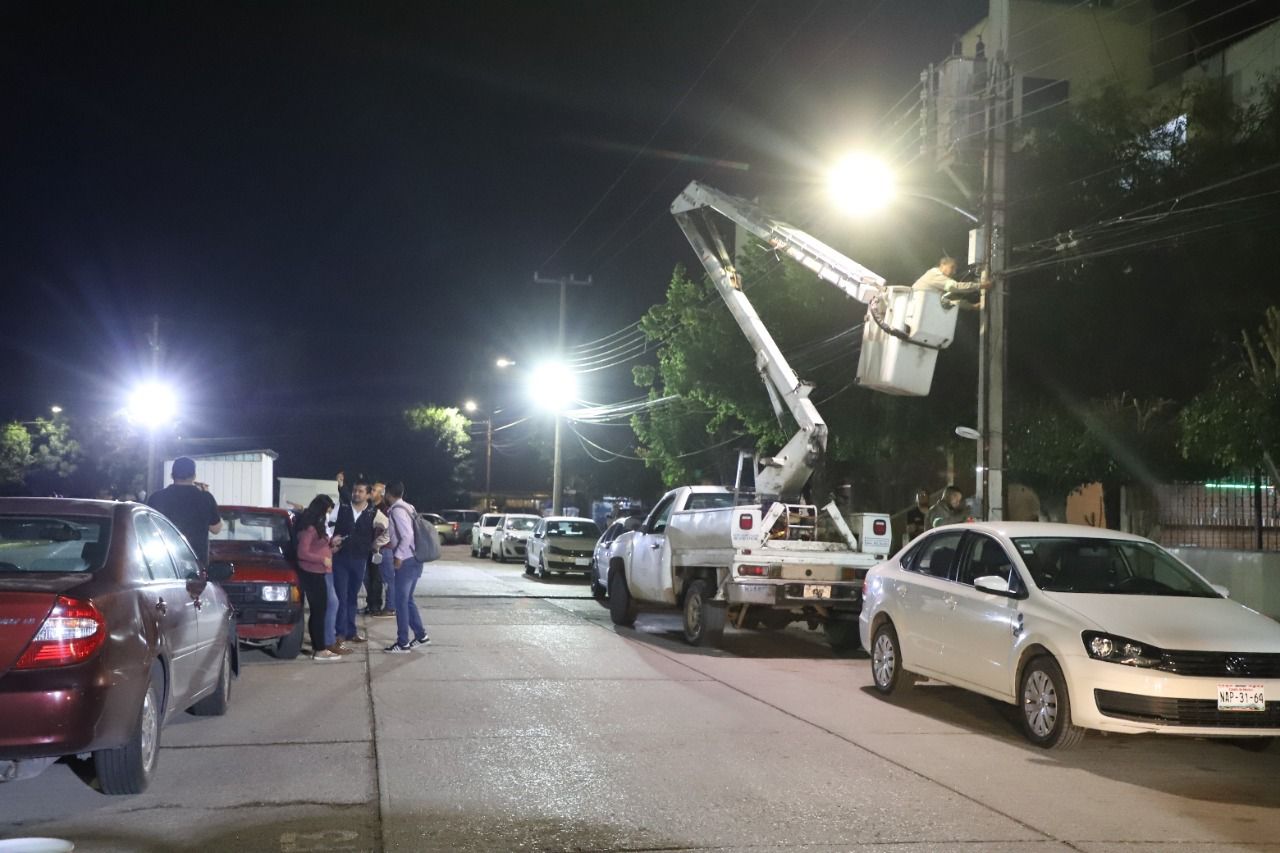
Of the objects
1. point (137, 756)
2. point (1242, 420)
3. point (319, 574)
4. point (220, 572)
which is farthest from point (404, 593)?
point (1242, 420)

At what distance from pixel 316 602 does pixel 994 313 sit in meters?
9.28

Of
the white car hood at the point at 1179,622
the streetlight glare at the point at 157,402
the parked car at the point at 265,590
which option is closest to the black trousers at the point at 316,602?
the parked car at the point at 265,590

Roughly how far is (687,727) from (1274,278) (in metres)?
15.3

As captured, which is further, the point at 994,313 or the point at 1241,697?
the point at 994,313

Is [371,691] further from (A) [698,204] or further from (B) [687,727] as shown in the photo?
(A) [698,204]

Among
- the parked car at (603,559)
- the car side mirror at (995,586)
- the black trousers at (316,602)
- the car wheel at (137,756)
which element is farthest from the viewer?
the parked car at (603,559)

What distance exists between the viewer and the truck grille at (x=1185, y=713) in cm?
820

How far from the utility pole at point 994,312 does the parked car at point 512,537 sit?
21.7m

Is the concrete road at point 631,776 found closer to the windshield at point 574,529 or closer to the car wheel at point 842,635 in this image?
the car wheel at point 842,635

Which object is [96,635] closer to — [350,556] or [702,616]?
[350,556]

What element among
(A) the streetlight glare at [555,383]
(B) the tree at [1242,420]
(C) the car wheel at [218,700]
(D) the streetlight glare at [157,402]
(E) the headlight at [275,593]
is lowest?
(C) the car wheel at [218,700]

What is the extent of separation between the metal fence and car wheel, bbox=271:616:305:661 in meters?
12.7

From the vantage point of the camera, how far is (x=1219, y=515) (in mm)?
18750

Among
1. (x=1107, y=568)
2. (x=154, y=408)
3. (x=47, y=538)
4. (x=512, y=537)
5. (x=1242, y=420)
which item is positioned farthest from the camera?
(x=512, y=537)
